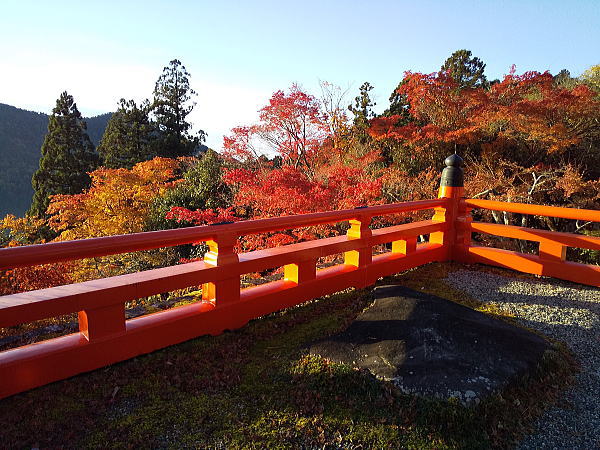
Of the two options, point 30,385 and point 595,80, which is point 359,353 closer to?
point 30,385

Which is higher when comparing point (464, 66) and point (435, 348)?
point (464, 66)

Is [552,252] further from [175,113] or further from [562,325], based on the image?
[175,113]

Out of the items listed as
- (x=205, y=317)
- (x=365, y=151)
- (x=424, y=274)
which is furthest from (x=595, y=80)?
(x=205, y=317)

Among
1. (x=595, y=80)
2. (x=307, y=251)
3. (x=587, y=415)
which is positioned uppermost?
(x=595, y=80)

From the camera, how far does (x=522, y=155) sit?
11750 millimetres

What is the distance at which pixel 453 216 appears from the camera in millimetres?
5074

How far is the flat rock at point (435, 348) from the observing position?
225cm

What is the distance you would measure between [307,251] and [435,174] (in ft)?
31.6

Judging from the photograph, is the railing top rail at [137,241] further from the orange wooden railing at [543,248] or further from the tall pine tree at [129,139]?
the tall pine tree at [129,139]

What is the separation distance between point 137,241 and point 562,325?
3.27 m

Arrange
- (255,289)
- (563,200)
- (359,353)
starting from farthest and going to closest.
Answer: (563,200)
(255,289)
(359,353)

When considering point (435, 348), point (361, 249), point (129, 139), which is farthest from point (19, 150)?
point (435, 348)

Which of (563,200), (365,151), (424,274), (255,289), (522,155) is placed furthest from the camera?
(365,151)

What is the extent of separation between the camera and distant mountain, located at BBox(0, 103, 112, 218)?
113 feet
